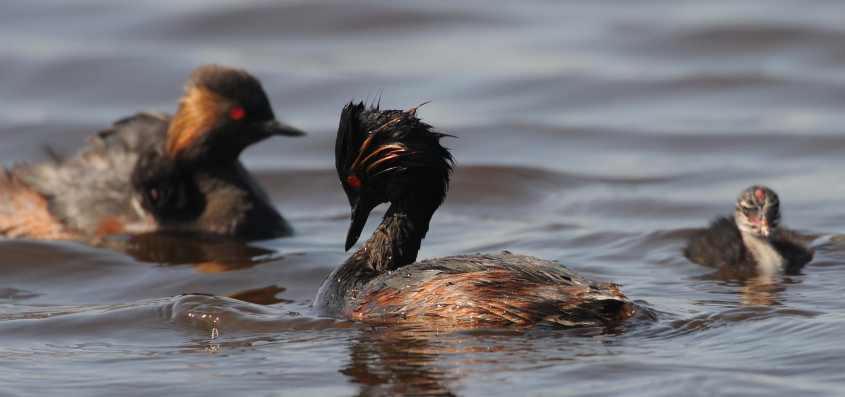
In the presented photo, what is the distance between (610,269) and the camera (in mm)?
10984

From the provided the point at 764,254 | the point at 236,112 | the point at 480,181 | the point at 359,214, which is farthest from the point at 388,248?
the point at 480,181

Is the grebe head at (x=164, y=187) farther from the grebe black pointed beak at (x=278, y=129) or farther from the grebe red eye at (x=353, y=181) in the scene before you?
the grebe red eye at (x=353, y=181)

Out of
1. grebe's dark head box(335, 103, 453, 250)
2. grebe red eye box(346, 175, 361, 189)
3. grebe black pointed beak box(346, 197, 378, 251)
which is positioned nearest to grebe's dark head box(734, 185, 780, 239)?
grebe's dark head box(335, 103, 453, 250)

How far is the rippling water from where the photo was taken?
26.1ft

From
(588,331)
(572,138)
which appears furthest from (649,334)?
(572,138)

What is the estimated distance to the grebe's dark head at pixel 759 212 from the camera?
11242 mm

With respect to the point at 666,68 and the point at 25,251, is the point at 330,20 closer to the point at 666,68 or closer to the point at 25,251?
the point at 666,68

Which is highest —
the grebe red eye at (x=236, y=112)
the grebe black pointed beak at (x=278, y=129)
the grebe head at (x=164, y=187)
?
the grebe red eye at (x=236, y=112)

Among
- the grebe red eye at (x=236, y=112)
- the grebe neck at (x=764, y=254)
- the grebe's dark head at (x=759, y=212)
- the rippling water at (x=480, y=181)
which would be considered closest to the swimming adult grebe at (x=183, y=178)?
the grebe red eye at (x=236, y=112)

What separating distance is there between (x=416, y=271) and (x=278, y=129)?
4147 mm

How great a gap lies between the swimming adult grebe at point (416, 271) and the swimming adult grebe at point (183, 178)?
330 centimetres

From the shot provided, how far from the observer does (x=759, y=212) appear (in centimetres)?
1131

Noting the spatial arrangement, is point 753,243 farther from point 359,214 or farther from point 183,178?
point 183,178

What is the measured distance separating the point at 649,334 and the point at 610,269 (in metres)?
2.54
